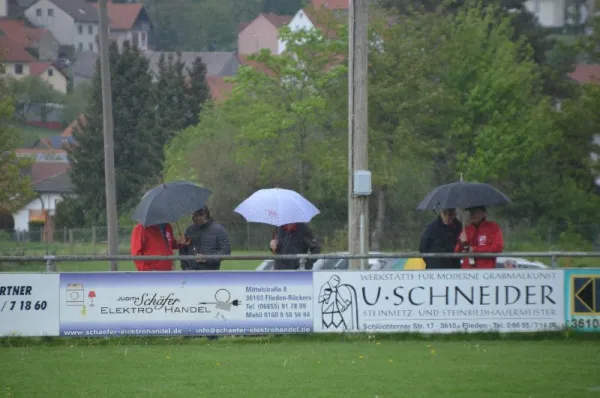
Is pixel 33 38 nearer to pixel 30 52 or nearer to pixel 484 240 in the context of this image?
pixel 30 52

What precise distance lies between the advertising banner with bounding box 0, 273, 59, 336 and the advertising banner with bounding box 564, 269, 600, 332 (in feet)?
23.7

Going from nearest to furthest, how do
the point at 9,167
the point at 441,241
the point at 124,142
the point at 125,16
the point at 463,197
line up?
the point at 463,197
the point at 441,241
the point at 9,167
the point at 124,142
the point at 125,16

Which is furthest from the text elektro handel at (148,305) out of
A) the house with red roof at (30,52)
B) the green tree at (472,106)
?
the house with red roof at (30,52)

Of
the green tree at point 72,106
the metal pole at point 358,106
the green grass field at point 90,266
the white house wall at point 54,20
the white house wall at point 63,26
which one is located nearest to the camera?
the metal pole at point 358,106

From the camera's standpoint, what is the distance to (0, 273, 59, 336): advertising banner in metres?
15.5

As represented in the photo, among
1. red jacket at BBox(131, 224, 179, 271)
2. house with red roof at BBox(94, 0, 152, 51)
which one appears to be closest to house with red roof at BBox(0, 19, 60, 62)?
house with red roof at BBox(94, 0, 152, 51)

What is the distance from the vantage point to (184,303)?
15.6 meters

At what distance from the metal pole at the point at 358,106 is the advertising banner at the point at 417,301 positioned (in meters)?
2.24

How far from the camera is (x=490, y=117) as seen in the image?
1977 inches

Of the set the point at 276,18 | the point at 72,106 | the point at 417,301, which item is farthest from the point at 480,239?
the point at 276,18

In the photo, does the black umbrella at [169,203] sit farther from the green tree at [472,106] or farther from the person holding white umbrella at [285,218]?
the green tree at [472,106]

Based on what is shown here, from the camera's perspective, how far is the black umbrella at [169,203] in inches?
607

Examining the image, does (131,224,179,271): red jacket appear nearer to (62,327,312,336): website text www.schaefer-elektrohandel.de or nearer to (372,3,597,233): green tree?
(62,327,312,336): website text www.schaefer-elektrohandel.de

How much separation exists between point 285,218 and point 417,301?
2.24 m
